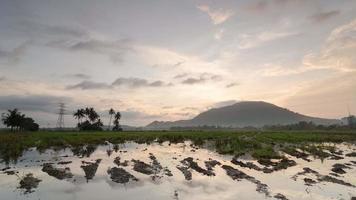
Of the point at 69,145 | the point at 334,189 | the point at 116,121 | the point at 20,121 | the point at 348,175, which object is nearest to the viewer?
the point at 334,189

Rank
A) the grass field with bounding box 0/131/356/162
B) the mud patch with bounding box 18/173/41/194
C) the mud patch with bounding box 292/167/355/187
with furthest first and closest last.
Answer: the grass field with bounding box 0/131/356/162 → the mud patch with bounding box 292/167/355/187 → the mud patch with bounding box 18/173/41/194

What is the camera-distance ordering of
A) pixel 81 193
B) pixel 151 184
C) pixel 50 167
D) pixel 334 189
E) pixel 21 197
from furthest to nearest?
pixel 50 167 → pixel 151 184 → pixel 334 189 → pixel 81 193 → pixel 21 197

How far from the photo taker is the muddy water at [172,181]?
2152cm

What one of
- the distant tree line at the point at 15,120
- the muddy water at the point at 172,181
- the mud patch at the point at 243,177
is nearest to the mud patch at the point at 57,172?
the muddy water at the point at 172,181

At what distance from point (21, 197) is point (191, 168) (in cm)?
1724

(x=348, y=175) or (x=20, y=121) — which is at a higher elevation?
(x=20, y=121)

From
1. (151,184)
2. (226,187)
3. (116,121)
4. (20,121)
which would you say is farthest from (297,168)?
(116,121)

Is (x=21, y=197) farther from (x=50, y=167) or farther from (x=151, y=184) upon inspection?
(x=50, y=167)

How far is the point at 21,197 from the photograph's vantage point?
66.4 ft

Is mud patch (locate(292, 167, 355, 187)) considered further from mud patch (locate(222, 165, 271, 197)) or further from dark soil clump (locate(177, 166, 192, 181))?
dark soil clump (locate(177, 166, 192, 181))

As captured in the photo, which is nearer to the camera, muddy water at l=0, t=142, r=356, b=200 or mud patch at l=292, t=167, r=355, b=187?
muddy water at l=0, t=142, r=356, b=200

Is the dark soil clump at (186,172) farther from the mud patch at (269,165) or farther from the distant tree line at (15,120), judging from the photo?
the distant tree line at (15,120)

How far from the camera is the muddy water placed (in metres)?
21.5

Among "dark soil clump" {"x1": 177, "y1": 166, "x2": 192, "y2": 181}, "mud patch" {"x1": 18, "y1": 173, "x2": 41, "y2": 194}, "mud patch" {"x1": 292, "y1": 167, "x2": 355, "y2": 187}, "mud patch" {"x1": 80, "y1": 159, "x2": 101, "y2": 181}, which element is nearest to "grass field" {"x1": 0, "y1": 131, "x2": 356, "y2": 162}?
"mud patch" {"x1": 80, "y1": 159, "x2": 101, "y2": 181}
